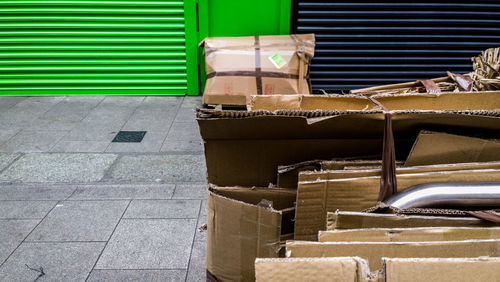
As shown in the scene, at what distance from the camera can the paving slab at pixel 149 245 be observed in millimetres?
2701

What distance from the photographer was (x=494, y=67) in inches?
69.2

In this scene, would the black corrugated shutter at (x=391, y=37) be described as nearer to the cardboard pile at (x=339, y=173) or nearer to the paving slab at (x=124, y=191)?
the paving slab at (x=124, y=191)

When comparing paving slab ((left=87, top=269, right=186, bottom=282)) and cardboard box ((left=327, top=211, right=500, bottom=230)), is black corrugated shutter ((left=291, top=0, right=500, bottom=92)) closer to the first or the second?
paving slab ((left=87, top=269, right=186, bottom=282))

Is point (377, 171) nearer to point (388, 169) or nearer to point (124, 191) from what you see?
point (388, 169)

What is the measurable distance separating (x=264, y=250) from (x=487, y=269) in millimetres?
787

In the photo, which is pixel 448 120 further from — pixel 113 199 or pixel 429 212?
pixel 113 199

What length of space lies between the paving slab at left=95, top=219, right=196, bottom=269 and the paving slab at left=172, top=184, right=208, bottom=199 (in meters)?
0.37

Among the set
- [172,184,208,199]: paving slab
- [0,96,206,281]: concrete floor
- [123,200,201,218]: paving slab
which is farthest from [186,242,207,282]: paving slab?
[172,184,208,199]: paving slab

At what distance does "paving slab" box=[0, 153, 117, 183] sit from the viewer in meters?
3.79

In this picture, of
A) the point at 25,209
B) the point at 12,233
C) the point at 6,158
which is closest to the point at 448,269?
the point at 12,233

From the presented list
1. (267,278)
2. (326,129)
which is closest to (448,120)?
(326,129)

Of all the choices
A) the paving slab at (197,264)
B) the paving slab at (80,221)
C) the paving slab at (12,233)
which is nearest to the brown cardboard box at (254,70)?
the paving slab at (80,221)

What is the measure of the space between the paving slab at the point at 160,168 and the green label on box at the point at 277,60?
4.95ft

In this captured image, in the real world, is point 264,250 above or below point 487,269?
below
